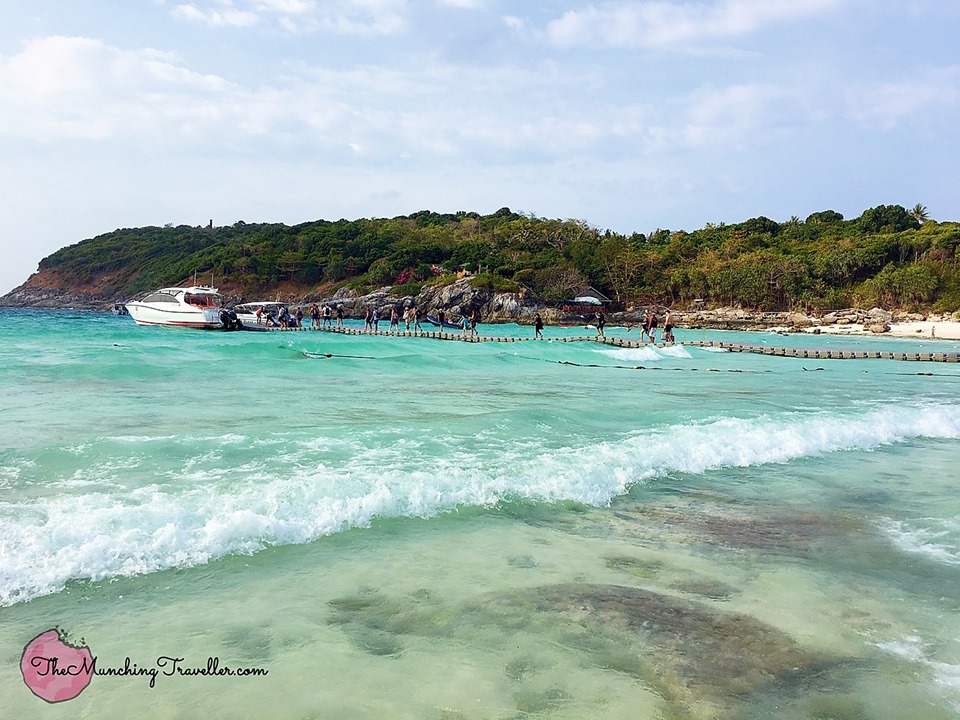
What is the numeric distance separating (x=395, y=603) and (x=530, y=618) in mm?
1026

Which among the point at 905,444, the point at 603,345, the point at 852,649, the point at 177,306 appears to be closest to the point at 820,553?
the point at 852,649

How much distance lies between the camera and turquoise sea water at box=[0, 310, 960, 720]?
13.6ft

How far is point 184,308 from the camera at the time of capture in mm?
46531

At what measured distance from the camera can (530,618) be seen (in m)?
5.02

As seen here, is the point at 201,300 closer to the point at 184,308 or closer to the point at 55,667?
the point at 184,308

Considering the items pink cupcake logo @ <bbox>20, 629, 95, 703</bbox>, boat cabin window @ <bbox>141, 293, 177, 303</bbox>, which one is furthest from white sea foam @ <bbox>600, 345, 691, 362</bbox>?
boat cabin window @ <bbox>141, 293, 177, 303</bbox>

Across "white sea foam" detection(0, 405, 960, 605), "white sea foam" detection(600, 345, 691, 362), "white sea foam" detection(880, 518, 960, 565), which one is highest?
"white sea foam" detection(600, 345, 691, 362)

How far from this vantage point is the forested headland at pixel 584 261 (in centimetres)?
7488

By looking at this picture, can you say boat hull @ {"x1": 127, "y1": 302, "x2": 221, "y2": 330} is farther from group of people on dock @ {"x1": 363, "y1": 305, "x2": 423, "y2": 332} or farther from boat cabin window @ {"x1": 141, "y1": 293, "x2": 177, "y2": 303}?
group of people on dock @ {"x1": 363, "y1": 305, "x2": 423, "y2": 332}

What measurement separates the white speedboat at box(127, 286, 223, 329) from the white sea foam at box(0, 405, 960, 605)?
38.4 m

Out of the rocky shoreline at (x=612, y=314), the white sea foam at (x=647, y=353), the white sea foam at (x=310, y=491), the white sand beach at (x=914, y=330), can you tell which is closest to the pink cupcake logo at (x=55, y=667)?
the white sea foam at (x=310, y=491)

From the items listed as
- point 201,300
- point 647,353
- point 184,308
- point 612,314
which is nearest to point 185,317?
point 184,308

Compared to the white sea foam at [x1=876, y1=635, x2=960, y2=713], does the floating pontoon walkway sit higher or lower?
higher

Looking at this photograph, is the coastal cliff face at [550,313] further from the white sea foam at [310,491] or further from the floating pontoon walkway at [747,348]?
the white sea foam at [310,491]
